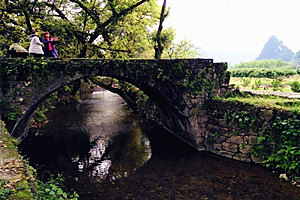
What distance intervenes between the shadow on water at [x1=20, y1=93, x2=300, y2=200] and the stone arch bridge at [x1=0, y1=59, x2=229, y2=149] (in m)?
1.40

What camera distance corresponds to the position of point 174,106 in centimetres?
1092

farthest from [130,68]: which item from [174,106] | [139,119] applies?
[139,119]

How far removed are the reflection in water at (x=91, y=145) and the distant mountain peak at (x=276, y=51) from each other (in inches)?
5829

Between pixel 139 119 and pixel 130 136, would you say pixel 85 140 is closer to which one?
pixel 130 136

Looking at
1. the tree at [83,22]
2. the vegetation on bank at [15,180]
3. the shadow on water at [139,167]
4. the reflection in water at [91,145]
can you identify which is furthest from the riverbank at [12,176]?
the tree at [83,22]

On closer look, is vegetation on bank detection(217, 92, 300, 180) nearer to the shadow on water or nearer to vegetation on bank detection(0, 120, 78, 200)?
the shadow on water

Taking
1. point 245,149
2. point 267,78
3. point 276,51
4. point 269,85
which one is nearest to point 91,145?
point 245,149

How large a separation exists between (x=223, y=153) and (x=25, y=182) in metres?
8.30

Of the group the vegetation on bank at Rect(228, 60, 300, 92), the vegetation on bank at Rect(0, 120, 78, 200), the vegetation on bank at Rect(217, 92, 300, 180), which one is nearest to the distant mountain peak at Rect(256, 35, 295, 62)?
the vegetation on bank at Rect(228, 60, 300, 92)

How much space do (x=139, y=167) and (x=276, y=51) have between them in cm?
16099

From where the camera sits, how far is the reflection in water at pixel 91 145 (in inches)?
366

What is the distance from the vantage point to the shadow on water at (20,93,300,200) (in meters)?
7.46

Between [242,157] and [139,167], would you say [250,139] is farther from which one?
[139,167]

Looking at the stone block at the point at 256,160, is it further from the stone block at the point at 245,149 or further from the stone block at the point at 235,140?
the stone block at the point at 235,140
